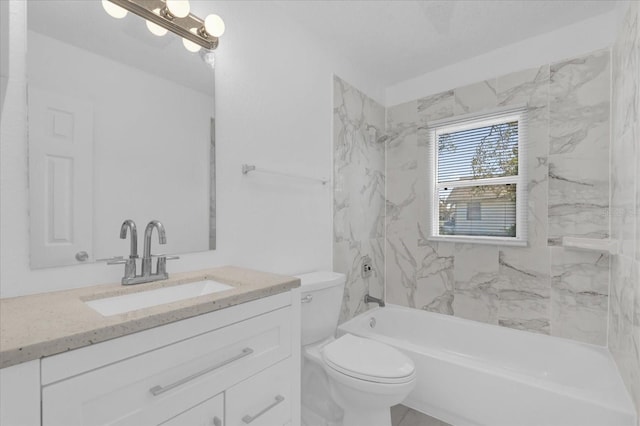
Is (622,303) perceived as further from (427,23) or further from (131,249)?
(131,249)

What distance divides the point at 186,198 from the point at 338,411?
147 cm

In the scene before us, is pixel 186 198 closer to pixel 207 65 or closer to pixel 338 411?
pixel 207 65

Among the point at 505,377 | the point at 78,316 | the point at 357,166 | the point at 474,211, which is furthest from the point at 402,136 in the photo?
the point at 78,316

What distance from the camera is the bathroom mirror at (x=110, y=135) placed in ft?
3.39

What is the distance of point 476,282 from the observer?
2420 millimetres

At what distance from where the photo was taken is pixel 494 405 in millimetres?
1589

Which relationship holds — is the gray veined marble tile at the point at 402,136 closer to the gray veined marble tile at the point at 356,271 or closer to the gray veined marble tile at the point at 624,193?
the gray veined marble tile at the point at 356,271

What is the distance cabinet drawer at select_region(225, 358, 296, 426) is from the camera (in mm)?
980

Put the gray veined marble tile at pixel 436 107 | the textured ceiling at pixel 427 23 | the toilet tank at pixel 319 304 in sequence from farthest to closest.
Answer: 1. the gray veined marble tile at pixel 436 107
2. the textured ceiling at pixel 427 23
3. the toilet tank at pixel 319 304

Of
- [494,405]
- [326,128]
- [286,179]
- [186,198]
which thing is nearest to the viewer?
[186,198]

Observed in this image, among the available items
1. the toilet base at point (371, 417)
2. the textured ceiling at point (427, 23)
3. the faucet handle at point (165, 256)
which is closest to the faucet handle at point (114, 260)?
the faucet handle at point (165, 256)

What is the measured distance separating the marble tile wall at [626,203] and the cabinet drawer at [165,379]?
159cm

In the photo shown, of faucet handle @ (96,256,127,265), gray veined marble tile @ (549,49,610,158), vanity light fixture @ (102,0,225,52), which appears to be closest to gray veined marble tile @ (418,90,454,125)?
gray veined marble tile @ (549,49,610,158)

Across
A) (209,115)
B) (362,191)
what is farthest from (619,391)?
(209,115)
